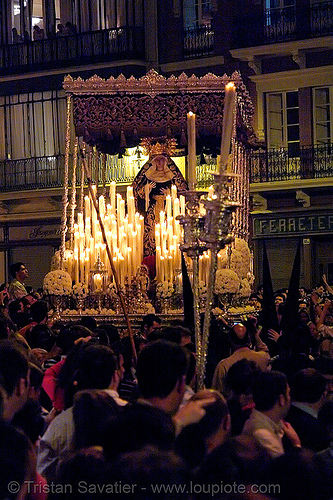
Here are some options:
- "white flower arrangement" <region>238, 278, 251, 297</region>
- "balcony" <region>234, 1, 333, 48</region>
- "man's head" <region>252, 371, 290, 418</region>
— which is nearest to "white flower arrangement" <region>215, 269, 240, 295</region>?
"white flower arrangement" <region>238, 278, 251, 297</region>

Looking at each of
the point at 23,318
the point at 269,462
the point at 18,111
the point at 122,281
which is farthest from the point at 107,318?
the point at 18,111

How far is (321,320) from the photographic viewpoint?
13453mm

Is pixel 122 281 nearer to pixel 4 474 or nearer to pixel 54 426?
pixel 54 426

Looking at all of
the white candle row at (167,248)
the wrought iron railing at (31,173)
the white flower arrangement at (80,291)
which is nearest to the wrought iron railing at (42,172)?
the wrought iron railing at (31,173)

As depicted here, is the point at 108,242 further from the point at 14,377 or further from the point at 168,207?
the point at 14,377

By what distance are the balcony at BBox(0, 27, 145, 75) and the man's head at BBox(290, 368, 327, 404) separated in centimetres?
2080

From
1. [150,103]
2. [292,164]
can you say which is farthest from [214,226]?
[292,164]

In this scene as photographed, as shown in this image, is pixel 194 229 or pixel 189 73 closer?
pixel 194 229

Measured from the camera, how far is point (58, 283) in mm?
13648

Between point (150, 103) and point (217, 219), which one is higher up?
point (150, 103)

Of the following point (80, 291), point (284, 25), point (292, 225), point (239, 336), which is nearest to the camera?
point (239, 336)

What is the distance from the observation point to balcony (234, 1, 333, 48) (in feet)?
80.3

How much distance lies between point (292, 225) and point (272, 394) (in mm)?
19650

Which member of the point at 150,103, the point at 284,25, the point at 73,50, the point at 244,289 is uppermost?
the point at 284,25
